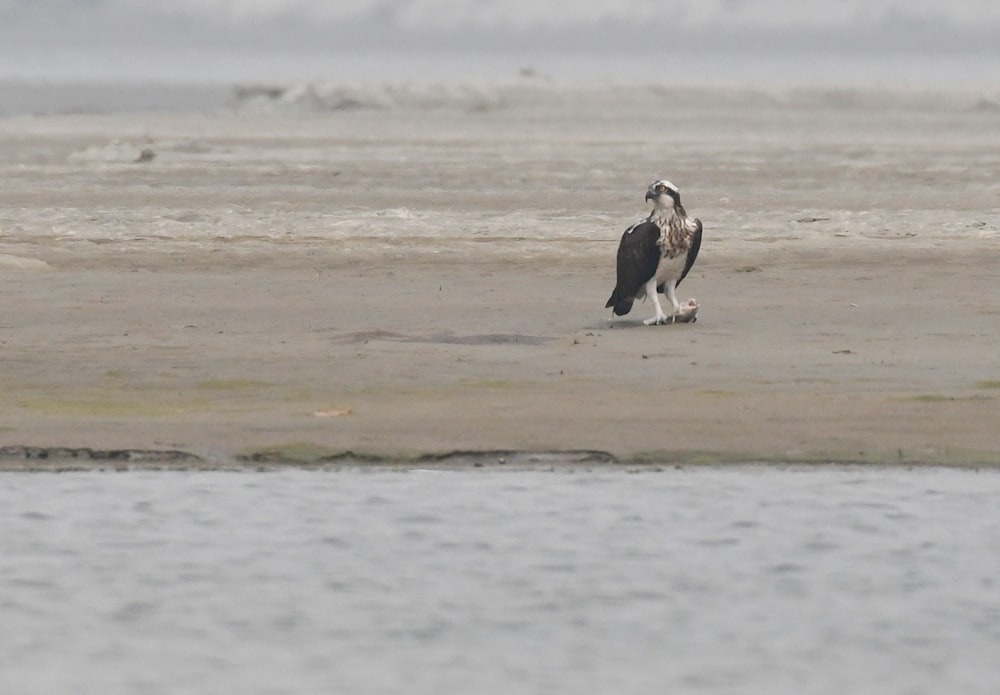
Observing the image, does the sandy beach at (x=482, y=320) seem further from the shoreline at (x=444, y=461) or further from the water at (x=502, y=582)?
the water at (x=502, y=582)

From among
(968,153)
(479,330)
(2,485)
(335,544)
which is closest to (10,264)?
(479,330)

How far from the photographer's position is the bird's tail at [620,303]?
1504cm

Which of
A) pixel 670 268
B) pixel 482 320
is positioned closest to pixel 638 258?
pixel 670 268

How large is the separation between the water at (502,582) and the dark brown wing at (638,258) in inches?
166

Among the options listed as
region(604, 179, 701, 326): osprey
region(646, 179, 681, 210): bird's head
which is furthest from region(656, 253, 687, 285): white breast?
region(646, 179, 681, 210): bird's head

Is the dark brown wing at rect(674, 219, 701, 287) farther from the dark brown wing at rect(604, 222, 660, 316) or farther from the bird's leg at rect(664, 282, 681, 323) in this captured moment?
the dark brown wing at rect(604, 222, 660, 316)

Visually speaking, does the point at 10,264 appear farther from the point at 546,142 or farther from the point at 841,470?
the point at 546,142

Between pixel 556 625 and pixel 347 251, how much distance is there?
518 inches

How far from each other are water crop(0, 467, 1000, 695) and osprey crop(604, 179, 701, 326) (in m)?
4.23

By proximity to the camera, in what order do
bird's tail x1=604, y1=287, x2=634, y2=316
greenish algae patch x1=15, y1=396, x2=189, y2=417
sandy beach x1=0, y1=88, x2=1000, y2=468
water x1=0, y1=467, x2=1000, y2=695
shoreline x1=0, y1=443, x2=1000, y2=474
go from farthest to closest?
bird's tail x1=604, y1=287, x2=634, y2=316, greenish algae patch x1=15, y1=396, x2=189, y2=417, sandy beach x1=0, y1=88, x2=1000, y2=468, shoreline x1=0, y1=443, x2=1000, y2=474, water x1=0, y1=467, x2=1000, y2=695

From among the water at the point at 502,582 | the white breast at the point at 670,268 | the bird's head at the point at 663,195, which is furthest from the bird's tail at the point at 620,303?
the water at the point at 502,582

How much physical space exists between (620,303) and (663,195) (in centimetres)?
86

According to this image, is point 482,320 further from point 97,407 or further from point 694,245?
point 97,407

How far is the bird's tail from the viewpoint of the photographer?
15.0m
